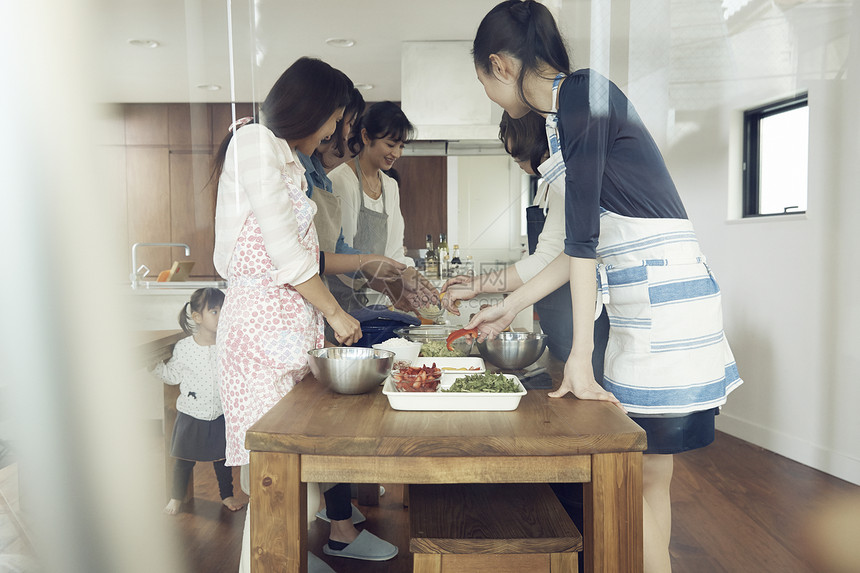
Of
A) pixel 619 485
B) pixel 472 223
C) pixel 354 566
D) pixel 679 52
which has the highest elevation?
pixel 679 52

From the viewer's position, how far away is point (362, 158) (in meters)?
1.14

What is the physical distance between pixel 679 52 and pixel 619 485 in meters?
0.68

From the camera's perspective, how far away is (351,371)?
80 centimetres

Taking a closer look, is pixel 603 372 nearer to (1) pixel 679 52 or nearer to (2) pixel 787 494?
(1) pixel 679 52

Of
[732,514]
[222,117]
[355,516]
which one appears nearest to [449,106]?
[222,117]

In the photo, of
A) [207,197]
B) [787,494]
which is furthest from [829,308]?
[207,197]

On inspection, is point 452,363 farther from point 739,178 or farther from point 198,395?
point 739,178

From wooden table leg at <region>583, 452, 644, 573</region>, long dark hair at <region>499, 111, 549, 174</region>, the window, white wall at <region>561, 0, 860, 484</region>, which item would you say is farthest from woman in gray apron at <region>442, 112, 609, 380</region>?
the window

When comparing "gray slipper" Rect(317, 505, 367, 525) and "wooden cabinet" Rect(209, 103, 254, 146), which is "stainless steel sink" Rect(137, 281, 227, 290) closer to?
"wooden cabinet" Rect(209, 103, 254, 146)

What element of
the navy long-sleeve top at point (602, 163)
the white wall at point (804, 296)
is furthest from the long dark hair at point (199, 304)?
the white wall at point (804, 296)

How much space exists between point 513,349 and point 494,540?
0.32 m

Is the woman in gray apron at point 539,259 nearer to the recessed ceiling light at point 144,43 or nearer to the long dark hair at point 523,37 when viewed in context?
the long dark hair at point 523,37

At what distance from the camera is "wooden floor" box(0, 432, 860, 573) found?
1372 mm

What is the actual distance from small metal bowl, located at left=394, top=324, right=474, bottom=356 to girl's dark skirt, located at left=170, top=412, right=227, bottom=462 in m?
0.40
